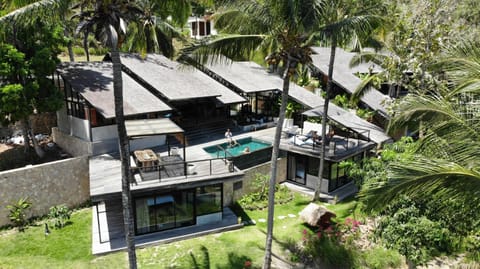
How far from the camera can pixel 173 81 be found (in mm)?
24938

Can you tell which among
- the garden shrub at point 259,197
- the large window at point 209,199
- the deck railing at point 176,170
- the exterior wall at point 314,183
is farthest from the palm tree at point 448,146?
the exterior wall at point 314,183

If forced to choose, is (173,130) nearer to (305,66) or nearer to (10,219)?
(305,66)

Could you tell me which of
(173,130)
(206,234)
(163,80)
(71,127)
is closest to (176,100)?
(163,80)

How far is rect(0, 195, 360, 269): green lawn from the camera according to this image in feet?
49.5

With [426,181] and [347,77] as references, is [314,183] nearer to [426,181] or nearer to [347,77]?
[347,77]

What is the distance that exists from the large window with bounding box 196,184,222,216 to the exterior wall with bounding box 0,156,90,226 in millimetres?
6375

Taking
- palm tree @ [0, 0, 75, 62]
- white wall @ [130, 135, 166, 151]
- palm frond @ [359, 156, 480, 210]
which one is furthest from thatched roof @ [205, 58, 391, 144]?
palm frond @ [359, 156, 480, 210]

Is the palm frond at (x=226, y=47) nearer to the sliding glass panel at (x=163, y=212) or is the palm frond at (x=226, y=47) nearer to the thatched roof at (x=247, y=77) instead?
the sliding glass panel at (x=163, y=212)

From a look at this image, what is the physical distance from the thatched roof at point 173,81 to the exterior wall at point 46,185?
22.3 feet

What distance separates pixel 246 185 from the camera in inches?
862

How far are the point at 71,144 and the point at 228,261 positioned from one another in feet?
40.3

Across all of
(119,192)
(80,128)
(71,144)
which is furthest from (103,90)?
(119,192)

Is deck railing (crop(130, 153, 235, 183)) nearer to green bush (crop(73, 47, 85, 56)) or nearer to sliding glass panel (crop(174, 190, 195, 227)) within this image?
sliding glass panel (crop(174, 190, 195, 227))

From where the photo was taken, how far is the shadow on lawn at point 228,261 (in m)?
15.5
